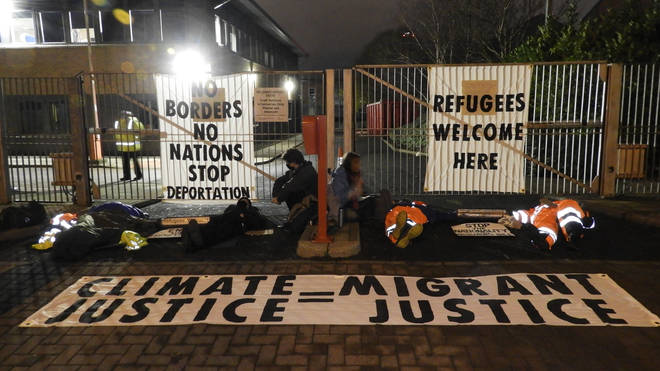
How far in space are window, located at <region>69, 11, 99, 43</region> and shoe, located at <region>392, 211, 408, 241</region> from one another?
18.4 m

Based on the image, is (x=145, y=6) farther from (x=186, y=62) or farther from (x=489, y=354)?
(x=489, y=354)

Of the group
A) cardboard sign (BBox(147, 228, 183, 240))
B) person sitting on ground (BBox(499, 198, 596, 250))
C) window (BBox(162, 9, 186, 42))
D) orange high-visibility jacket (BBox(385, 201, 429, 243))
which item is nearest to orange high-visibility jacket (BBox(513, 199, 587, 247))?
person sitting on ground (BBox(499, 198, 596, 250))

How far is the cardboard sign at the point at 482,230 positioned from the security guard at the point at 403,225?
61cm

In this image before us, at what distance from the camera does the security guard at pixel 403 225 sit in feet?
20.6

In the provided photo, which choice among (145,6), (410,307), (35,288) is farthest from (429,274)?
(145,6)

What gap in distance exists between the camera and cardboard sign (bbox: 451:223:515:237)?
6953mm

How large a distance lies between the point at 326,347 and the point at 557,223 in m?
3.87

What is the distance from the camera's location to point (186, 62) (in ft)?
61.6

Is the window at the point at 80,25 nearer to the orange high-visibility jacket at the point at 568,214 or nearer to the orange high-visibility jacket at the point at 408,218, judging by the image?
the orange high-visibility jacket at the point at 408,218

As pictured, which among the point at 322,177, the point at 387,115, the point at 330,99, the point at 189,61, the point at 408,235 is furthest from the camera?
the point at 189,61

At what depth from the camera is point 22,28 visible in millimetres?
20844

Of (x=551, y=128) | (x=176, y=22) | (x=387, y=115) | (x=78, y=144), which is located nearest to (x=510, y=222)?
(x=551, y=128)

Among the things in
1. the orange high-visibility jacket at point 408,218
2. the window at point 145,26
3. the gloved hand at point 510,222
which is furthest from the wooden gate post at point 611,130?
the window at point 145,26

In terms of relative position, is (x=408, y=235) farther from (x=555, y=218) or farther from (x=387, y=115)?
(x=387, y=115)
